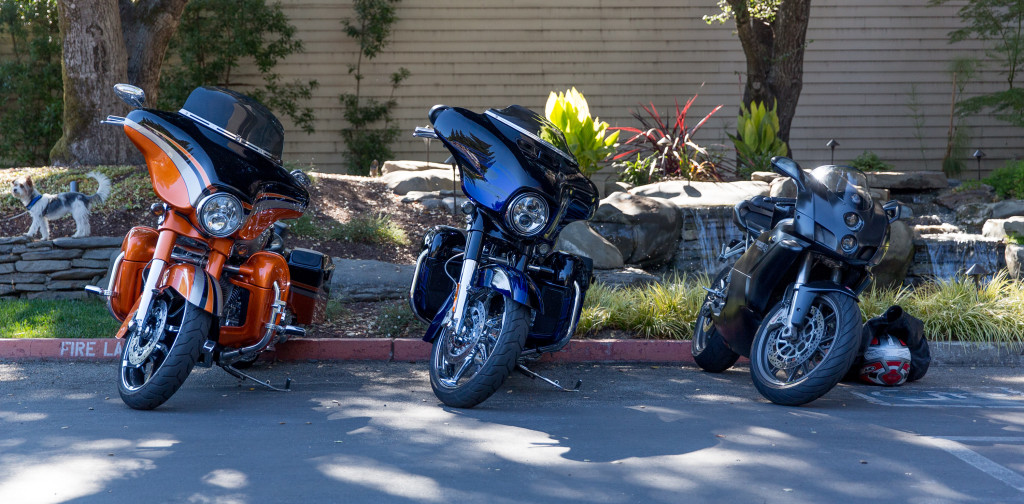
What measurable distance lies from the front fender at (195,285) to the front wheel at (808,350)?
288cm

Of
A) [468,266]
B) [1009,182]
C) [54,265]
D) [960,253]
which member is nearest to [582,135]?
[960,253]

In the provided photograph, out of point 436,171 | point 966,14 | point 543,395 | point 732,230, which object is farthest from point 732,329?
point 966,14

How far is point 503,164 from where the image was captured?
473cm

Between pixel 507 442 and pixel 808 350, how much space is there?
69.0 inches

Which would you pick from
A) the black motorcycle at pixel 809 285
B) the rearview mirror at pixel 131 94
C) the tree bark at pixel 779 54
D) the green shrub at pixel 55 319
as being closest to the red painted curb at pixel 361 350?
the green shrub at pixel 55 319

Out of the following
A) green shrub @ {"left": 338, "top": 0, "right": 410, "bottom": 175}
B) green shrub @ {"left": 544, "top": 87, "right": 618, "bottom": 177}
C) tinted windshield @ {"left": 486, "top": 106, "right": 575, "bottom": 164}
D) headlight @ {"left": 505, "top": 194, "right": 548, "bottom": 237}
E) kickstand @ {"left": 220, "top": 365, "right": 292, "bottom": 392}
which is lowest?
kickstand @ {"left": 220, "top": 365, "right": 292, "bottom": 392}

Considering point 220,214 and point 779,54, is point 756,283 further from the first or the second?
point 779,54

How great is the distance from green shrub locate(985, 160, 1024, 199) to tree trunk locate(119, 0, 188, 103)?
10.8 m

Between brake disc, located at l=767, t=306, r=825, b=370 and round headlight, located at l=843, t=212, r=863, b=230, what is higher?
round headlight, located at l=843, t=212, r=863, b=230

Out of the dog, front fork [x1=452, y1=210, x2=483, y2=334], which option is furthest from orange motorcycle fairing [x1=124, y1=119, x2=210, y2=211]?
the dog

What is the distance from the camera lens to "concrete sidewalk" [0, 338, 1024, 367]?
5.96 m

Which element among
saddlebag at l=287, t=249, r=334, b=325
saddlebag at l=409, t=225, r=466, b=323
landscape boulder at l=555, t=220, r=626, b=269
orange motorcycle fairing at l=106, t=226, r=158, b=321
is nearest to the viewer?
orange motorcycle fairing at l=106, t=226, r=158, b=321

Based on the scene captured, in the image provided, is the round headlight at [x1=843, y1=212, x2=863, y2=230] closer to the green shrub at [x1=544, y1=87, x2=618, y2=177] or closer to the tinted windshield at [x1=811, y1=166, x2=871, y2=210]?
the tinted windshield at [x1=811, y1=166, x2=871, y2=210]

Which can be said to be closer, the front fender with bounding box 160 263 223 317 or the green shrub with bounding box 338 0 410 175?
the front fender with bounding box 160 263 223 317
